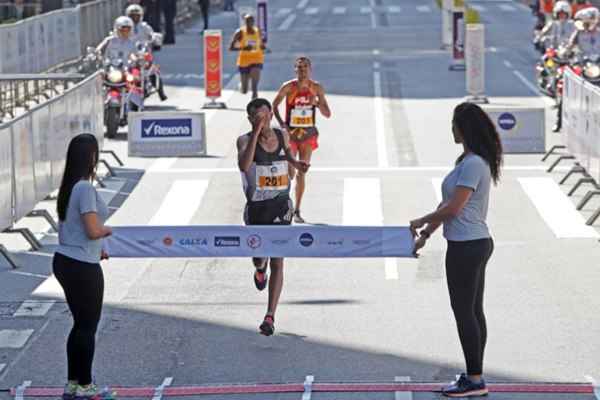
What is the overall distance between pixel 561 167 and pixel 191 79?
56.1 ft

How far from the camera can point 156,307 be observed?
45.1ft

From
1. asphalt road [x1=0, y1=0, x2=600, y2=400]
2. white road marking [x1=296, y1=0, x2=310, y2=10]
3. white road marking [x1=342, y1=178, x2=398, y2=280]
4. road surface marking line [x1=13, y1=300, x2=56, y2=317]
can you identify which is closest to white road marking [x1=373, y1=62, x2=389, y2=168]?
asphalt road [x1=0, y1=0, x2=600, y2=400]

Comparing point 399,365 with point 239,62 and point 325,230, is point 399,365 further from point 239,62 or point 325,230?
point 239,62

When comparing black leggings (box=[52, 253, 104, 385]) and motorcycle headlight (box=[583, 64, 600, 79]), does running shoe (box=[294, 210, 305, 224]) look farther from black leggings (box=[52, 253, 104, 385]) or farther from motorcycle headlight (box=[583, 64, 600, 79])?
motorcycle headlight (box=[583, 64, 600, 79])

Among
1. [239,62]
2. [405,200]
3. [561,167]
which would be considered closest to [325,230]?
[405,200]

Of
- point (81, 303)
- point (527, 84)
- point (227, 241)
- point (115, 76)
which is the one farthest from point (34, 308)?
point (527, 84)

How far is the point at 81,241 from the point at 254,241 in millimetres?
2088

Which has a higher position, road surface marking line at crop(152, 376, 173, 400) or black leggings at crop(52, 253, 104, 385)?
black leggings at crop(52, 253, 104, 385)

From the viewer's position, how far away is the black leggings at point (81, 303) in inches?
395

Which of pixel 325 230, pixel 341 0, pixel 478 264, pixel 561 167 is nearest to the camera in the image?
pixel 478 264

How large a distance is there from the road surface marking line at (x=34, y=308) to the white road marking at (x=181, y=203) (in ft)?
14.2

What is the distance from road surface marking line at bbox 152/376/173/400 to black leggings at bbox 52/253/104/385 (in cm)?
54

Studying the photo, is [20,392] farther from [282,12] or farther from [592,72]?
[282,12]

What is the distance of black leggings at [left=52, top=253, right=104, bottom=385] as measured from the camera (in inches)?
395
